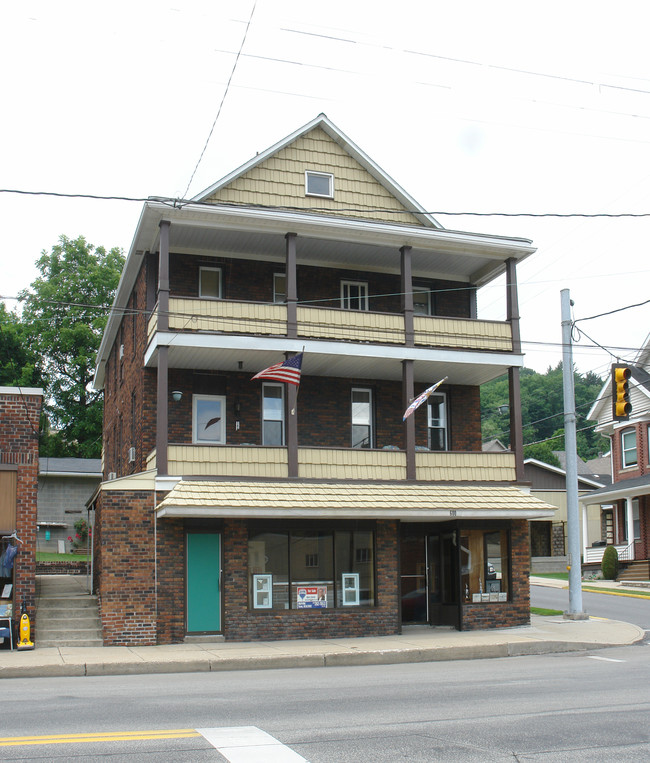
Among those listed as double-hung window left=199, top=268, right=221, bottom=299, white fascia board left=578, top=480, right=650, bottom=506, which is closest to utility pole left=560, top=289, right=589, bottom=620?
double-hung window left=199, top=268, right=221, bottom=299

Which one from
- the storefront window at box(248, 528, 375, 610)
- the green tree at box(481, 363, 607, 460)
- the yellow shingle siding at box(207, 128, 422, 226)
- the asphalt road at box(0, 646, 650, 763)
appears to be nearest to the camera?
the asphalt road at box(0, 646, 650, 763)

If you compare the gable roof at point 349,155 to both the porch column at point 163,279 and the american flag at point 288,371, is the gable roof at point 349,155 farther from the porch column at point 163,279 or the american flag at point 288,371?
the american flag at point 288,371

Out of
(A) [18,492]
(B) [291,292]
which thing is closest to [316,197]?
(B) [291,292]

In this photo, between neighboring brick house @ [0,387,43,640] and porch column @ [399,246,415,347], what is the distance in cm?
877

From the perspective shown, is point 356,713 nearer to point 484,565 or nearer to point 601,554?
point 484,565

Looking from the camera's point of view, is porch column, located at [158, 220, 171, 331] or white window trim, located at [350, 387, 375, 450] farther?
white window trim, located at [350, 387, 375, 450]

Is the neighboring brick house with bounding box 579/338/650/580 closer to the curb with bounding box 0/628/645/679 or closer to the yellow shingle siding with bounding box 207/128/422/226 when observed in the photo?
the yellow shingle siding with bounding box 207/128/422/226

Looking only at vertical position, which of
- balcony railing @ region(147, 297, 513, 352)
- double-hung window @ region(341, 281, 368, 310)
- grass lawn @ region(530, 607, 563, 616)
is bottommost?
grass lawn @ region(530, 607, 563, 616)

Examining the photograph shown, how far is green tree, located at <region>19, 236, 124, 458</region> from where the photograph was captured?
4912cm

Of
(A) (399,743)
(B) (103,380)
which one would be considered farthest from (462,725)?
(B) (103,380)

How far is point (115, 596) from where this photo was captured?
18.5 metres

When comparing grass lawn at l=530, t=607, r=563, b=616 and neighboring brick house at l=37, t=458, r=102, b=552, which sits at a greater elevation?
neighboring brick house at l=37, t=458, r=102, b=552

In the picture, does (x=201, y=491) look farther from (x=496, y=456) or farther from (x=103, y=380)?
(x=103, y=380)

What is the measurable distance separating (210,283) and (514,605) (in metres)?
10.8
